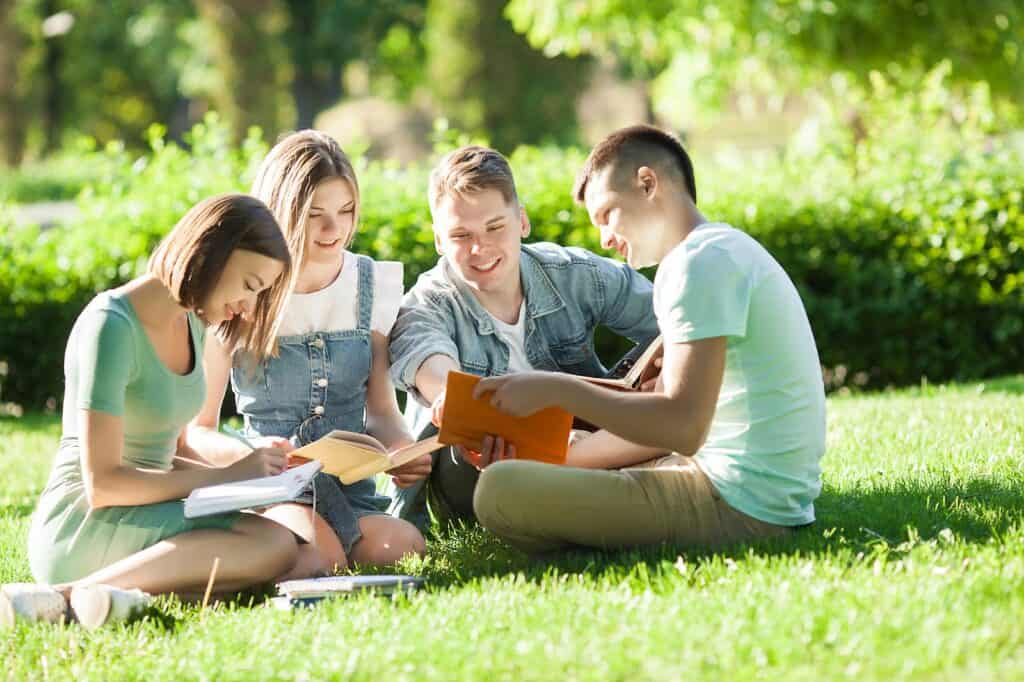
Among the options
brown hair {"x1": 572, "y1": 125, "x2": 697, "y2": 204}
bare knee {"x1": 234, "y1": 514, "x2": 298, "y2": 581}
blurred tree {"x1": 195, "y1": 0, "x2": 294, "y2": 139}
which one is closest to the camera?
brown hair {"x1": 572, "y1": 125, "x2": 697, "y2": 204}

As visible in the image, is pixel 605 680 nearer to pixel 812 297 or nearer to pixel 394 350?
pixel 394 350

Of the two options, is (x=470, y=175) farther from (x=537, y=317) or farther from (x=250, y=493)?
(x=250, y=493)

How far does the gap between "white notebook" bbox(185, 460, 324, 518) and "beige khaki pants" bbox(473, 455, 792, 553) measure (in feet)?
1.75

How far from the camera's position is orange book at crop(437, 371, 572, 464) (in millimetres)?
3945

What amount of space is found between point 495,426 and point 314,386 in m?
0.95

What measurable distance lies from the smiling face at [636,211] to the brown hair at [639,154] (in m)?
0.03

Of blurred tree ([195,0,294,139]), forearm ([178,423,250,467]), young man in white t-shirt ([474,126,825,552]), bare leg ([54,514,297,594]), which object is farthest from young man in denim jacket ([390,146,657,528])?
blurred tree ([195,0,294,139])

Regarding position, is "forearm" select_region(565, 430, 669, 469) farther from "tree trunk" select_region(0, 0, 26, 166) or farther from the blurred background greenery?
"tree trunk" select_region(0, 0, 26, 166)

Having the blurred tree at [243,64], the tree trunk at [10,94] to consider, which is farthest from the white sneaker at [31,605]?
the tree trunk at [10,94]

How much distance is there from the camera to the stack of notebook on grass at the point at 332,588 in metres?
3.82

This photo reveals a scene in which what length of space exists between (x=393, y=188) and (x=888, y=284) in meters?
3.36

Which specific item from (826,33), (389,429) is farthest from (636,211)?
(826,33)

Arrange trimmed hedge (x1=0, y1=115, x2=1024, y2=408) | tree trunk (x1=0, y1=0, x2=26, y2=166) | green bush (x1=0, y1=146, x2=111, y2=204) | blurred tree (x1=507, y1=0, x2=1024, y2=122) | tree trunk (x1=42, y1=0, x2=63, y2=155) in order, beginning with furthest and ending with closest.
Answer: tree trunk (x1=42, y1=0, x2=63, y2=155) → tree trunk (x1=0, y1=0, x2=26, y2=166) → green bush (x1=0, y1=146, x2=111, y2=204) → blurred tree (x1=507, y1=0, x2=1024, y2=122) → trimmed hedge (x1=0, y1=115, x2=1024, y2=408)

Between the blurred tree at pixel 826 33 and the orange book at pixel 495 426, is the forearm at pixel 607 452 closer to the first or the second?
the orange book at pixel 495 426
